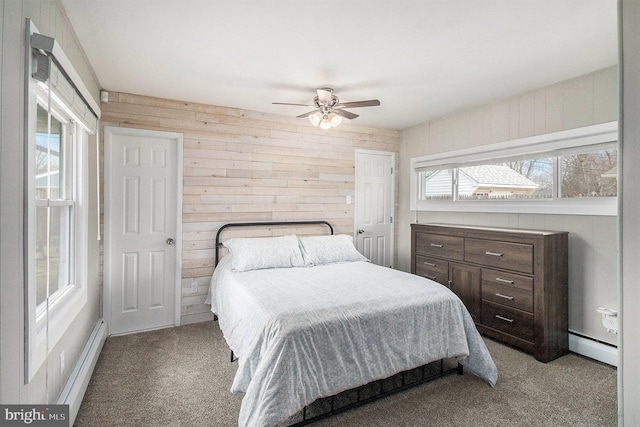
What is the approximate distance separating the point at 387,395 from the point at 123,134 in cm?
346

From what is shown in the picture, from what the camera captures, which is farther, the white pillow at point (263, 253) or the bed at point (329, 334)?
the white pillow at point (263, 253)

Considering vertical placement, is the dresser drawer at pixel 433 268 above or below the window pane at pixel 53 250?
below

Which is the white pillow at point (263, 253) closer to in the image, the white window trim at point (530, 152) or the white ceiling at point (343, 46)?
the white ceiling at point (343, 46)

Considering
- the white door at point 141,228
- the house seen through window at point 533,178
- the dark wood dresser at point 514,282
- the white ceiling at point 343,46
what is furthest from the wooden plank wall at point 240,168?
the dark wood dresser at point 514,282

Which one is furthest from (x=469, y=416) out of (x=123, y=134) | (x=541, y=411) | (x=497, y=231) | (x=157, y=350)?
(x=123, y=134)

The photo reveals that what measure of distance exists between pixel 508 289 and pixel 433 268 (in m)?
0.89

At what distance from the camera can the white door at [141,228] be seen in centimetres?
325

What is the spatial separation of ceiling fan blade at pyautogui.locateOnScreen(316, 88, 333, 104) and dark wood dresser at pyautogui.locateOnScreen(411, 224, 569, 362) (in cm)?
195

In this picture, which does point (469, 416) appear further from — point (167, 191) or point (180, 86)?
point (180, 86)

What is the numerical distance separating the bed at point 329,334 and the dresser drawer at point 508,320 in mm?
719

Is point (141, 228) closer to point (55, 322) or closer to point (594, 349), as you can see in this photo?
point (55, 322)

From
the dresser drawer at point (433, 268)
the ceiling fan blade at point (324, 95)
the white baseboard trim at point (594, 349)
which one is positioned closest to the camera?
the white baseboard trim at point (594, 349)

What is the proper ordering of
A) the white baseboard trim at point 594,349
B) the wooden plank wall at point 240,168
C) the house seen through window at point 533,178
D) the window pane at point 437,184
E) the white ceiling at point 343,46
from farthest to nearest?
the window pane at point 437,184 → the wooden plank wall at point 240,168 → the house seen through window at point 533,178 → the white baseboard trim at point 594,349 → the white ceiling at point 343,46

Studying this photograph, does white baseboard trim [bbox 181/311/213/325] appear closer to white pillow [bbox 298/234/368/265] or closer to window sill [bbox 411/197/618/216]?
white pillow [bbox 298/234/368/265]
